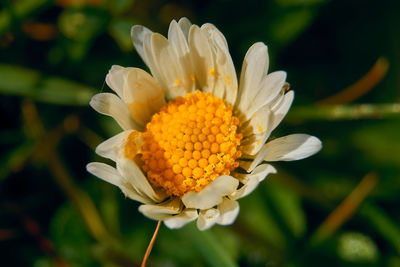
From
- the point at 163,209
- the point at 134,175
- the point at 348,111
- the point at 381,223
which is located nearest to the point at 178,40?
the point at 134,175

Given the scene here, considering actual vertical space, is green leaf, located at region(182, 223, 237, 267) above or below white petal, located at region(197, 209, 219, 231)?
below

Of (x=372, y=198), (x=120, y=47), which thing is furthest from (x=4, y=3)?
(x=372, y=198)

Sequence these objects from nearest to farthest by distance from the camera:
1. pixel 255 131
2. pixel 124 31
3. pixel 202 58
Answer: pixel 255 131 < pixel 202 58 < pixel 124 31

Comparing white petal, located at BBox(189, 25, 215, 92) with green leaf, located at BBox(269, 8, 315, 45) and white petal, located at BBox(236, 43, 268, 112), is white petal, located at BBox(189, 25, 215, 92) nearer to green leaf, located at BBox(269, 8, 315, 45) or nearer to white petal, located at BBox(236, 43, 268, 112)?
white petal, located at BBox(236, 43, 268, 112)

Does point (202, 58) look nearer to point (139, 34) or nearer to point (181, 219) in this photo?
point (139, 34)

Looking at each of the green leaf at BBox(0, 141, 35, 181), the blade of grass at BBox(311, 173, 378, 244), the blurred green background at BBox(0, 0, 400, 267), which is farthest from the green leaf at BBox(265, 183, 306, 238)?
the green leaf at BBox(0, 141, 35, 181)

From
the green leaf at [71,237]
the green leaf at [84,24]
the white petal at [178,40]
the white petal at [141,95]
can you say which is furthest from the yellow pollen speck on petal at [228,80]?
the green leaf at [71,237]
